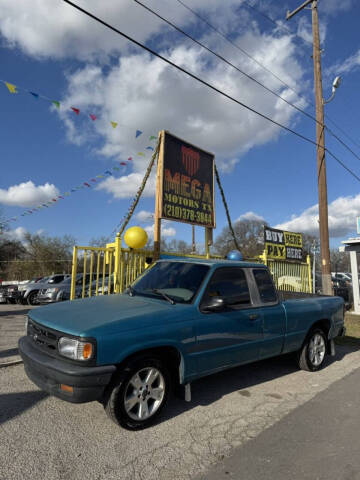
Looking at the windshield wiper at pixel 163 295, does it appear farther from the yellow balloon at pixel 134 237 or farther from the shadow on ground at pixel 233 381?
the yellow balloon at pixel 134 237

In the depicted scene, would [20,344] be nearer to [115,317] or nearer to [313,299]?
[115,317]

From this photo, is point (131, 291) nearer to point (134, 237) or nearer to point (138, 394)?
point (138, 394)

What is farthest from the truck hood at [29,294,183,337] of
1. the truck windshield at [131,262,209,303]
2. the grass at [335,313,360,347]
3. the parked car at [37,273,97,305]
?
the parked car at [37,273,97,305]

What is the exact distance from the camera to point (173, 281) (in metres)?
4.23

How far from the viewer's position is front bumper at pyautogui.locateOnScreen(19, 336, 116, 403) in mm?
2855

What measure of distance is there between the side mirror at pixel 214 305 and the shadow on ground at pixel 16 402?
7.16 feet

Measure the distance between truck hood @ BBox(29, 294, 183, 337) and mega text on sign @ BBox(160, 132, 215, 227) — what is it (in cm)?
507

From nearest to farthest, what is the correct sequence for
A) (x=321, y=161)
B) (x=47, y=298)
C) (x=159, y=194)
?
1. (x=159, y=194)
2. (x=321, y=161)
3. (x=47, y=298)

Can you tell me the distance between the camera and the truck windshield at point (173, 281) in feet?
13.0

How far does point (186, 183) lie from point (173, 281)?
5.83 metres

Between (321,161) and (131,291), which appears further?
(321,161)

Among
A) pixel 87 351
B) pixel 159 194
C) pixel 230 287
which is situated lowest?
pixel 87 351

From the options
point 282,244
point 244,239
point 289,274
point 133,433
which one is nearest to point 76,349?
point 133,433

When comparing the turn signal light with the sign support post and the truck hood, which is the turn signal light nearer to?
the truck hood
